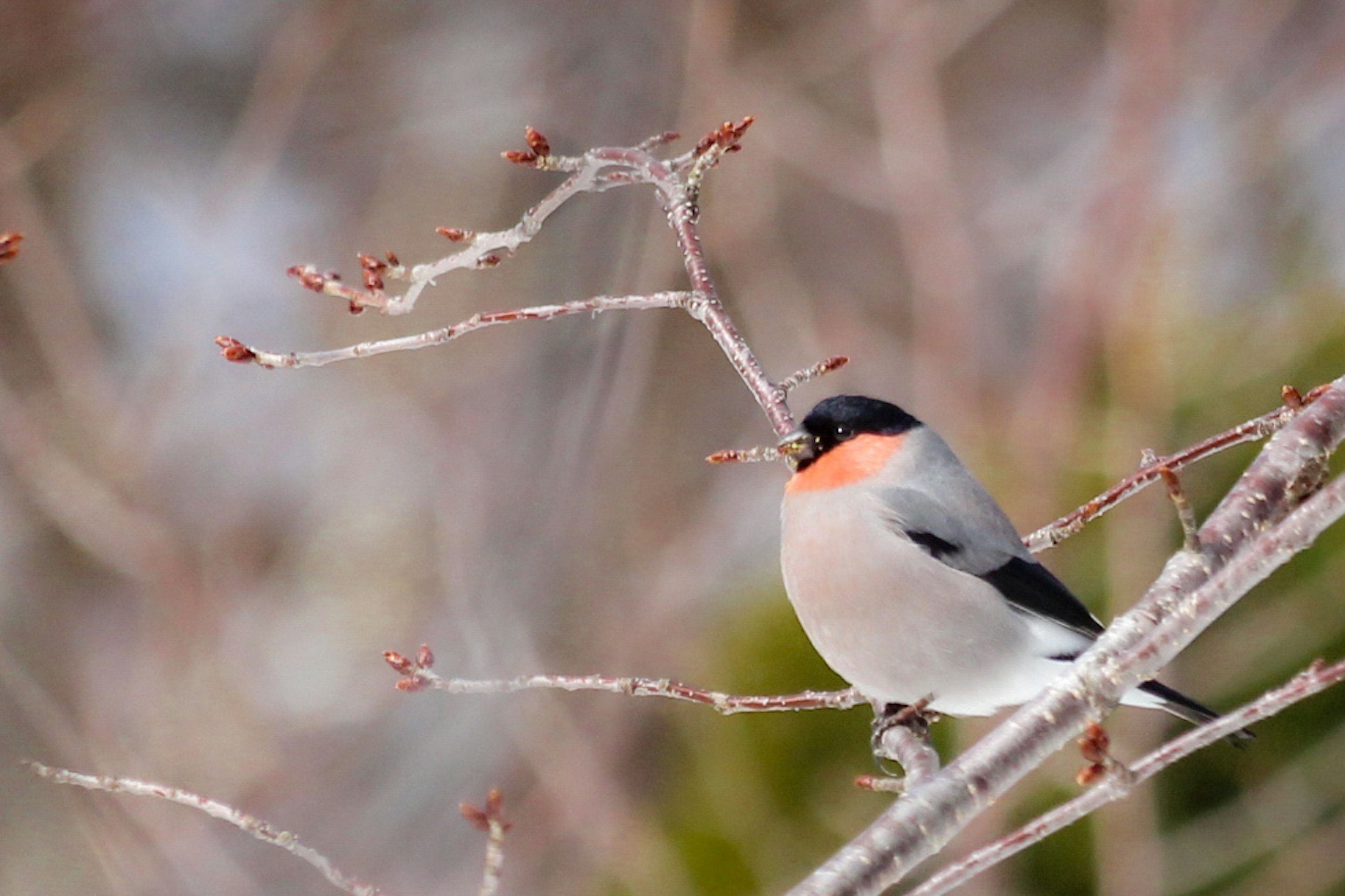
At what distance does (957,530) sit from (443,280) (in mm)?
1767

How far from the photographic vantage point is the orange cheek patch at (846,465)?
1.41 metres

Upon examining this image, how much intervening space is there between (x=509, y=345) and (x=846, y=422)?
1.59m

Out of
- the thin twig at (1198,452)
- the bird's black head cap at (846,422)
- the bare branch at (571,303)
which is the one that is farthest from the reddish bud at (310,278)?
the thin twig at (1198,452)

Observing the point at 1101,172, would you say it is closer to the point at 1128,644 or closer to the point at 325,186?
the point at 325,186

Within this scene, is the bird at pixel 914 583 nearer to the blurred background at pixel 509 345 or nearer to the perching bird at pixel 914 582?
the perching bird at pixel 914 582

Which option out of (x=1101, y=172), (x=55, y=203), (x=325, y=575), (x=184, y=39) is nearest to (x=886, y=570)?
(x=1101, y=172)

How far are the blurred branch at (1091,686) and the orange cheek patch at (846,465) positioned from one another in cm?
48

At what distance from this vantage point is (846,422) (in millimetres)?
1446

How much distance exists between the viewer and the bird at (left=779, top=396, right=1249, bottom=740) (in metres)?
1.26

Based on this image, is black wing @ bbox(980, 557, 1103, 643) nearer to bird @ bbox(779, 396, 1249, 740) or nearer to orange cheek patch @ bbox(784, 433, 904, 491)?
bird @ bbox(779, 396, 1249, 740)

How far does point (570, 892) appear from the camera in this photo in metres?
2.53

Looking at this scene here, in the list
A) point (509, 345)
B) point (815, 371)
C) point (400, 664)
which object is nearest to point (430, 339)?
point (400, 664)

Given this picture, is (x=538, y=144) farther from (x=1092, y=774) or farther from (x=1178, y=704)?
(x=1178, y=704)

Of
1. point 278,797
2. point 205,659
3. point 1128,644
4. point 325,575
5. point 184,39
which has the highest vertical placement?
point 184,39
